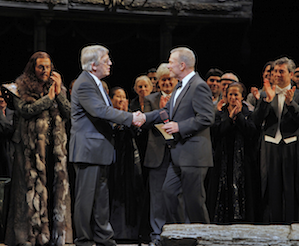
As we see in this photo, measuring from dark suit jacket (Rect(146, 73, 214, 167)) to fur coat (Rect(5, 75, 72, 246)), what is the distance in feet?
3.98

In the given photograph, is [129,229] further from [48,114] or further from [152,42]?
[152,42]

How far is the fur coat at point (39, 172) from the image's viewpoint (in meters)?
4.36

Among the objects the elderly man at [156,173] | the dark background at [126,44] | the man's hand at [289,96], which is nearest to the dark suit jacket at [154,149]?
the elderly man at [156,173]

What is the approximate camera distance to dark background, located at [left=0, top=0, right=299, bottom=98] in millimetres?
8519

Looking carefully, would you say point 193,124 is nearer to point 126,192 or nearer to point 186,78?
point 186,78

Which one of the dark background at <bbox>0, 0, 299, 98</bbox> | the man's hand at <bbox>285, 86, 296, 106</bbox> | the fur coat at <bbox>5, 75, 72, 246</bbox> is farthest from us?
the dark background at <bbox>0, 0, 299, 98</bbox>

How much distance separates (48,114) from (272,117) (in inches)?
87.6

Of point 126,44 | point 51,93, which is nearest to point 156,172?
point 51,93

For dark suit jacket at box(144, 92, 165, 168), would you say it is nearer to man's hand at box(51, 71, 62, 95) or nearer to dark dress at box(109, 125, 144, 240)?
dark dress at box(109, 125, 144, 240)

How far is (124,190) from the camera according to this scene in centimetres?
484

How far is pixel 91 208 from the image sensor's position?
3828mm

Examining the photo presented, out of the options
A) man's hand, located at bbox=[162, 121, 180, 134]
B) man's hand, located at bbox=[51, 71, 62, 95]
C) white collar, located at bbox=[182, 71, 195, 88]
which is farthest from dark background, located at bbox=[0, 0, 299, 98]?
man's hand, located at bbox=[162, 121, 180, 134]

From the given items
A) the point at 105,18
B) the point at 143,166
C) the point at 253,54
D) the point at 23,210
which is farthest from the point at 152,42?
the point at 23,210

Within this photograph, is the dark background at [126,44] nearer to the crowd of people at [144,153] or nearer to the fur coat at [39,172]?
the crowd of people at [144,153]
